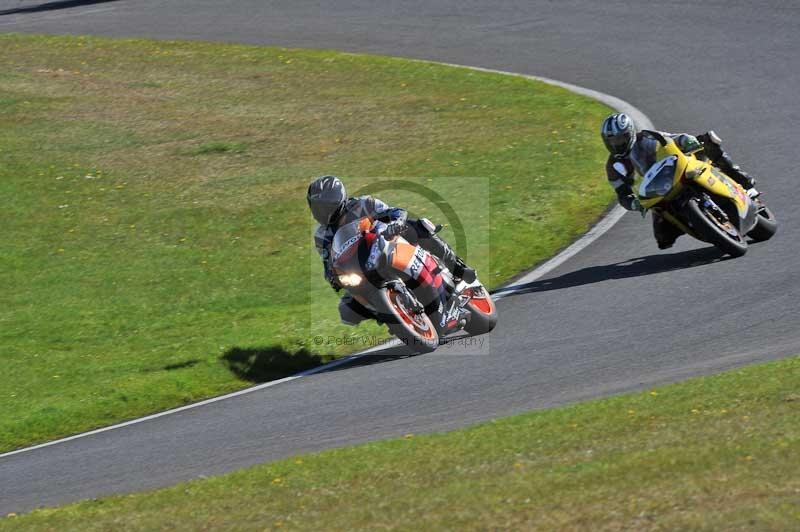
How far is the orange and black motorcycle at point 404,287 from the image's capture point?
1237 cm

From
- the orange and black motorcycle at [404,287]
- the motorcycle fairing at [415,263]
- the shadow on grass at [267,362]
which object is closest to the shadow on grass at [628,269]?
the orange and black motorcycle at [404,287]

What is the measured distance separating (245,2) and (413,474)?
26261 mm

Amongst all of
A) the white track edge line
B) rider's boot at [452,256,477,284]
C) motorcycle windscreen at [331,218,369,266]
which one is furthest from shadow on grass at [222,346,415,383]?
motorcycle windscreen at [331,218,369,266]

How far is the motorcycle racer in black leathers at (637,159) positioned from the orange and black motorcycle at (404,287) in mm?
2673

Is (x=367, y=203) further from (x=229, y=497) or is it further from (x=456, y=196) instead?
(x=456, y=196)

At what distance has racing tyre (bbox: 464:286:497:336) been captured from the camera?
42.7 feet

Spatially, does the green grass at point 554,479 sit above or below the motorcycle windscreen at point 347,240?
below

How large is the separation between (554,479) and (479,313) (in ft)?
16.6

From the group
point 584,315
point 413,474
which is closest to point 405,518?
point 413,474

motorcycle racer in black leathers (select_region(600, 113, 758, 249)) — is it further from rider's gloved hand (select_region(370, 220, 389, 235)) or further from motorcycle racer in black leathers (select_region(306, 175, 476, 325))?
rider's gloved hand (select_region(370, 220, 389, 235))

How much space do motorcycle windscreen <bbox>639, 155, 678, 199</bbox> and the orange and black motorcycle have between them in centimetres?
257

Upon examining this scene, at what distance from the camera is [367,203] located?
41.5 ft

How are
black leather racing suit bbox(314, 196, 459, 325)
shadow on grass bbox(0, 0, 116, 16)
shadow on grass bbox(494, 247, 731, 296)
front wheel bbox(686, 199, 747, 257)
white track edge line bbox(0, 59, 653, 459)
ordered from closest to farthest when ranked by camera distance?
white track edge line bbox(0, 59, 653, 459) → black leather racing suit bbox(314, 196, 459, 325) → front wheel bbox(686, 199, 747, 257) → shadow on grass bbox(494, 247, 731, 296) → shadow on grass bbox(0, 0, 116, 16)

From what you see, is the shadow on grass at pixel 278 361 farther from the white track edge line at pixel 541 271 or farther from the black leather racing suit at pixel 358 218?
the black leather racing suit at pixel 358 218
